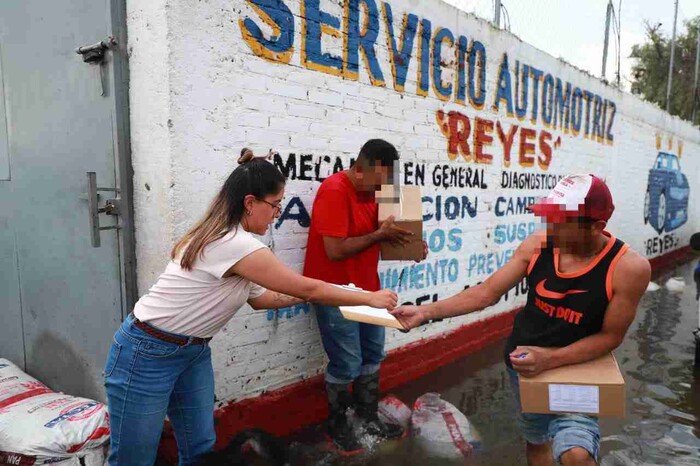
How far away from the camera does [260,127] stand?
3346 mm

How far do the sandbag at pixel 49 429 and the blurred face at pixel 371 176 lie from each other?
197 cm

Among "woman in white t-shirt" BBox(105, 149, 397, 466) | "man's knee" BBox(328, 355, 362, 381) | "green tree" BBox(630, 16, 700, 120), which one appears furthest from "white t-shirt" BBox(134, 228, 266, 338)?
"green tree" BBox(630, 16, 700, 120)

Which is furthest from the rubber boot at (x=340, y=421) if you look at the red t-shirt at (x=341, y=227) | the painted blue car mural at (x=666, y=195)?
the painted blue car mural at (x=666, y=195)

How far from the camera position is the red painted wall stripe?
3.30m

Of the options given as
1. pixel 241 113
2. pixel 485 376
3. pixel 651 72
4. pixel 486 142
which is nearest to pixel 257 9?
pixel 241 113

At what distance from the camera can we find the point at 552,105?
6.63 metres

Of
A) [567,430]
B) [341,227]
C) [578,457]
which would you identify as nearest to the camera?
[578,457]

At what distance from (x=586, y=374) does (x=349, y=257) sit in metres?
1.53

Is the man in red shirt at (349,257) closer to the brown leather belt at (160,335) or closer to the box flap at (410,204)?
the box flap at (410,204)

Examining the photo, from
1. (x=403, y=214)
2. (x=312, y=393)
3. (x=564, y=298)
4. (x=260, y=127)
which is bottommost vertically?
(x=312, y=393)

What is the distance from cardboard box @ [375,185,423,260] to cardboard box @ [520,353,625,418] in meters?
1.38

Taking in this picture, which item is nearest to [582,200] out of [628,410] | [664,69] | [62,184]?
[628,410]

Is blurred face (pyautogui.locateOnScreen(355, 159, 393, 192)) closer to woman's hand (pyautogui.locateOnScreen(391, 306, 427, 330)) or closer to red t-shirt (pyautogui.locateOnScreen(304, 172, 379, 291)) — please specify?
red t-shirt (pyautogui.locateOnScreen(304, 172, 379, 291))

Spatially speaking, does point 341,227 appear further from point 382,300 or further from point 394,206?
point 382,300
